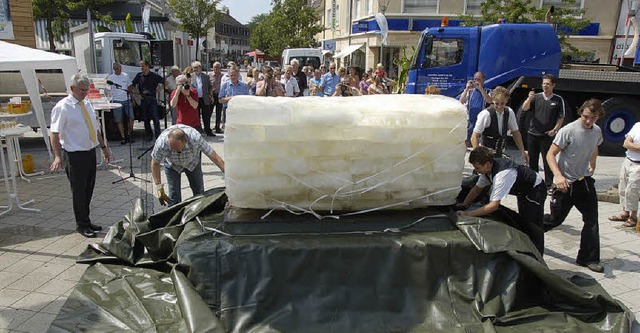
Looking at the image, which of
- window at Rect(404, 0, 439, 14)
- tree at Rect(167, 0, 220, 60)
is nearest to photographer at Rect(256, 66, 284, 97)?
window at Rect(404, 0, 439, 14)

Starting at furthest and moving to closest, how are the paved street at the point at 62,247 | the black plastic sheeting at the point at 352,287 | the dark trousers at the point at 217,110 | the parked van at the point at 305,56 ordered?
the parked van at the point at 305,56 < the dark trousers at the point at 217,110 < the paved street at the point at 62,247 < the black plastic sheeting at the point at 352,287

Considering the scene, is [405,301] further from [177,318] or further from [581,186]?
[581,186]

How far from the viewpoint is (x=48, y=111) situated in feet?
35.1

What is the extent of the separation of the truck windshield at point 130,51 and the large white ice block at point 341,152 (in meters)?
11.5

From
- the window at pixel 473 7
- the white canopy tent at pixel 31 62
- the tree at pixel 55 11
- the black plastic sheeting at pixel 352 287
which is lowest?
the black plastic sheeting at pixel 352 287

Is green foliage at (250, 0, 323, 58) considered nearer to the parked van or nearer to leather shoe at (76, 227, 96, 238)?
the parked van

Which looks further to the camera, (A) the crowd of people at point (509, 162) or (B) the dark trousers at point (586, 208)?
(B) the dark trousers at point (586, 208)

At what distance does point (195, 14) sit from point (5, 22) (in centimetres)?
2411

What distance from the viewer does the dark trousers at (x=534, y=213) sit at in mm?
4449

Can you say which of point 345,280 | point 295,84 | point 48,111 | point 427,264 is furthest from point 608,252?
point 48,111

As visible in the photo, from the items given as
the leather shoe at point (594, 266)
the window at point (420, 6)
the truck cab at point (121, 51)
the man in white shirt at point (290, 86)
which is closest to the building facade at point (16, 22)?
the truck cab at point (121, 51)

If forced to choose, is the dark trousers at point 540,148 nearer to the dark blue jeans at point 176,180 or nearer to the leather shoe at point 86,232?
the dark blue jeans at point 176,180

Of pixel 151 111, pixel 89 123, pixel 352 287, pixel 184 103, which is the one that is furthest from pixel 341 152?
pixel 151 111

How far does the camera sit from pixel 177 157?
522 centimetres
